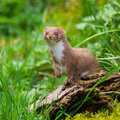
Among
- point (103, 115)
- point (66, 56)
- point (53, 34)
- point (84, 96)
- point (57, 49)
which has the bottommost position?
point (103, 115)

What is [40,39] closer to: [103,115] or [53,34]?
[53,34]

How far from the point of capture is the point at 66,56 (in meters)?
3.38

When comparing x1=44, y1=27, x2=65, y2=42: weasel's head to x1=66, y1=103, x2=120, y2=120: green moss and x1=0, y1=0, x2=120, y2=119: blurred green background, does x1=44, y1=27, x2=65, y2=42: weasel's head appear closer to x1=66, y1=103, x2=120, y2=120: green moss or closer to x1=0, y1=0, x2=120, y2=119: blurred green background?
x1=0, y1=0, x2=120, y2=119: blurred green background

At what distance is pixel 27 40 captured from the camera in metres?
7.48

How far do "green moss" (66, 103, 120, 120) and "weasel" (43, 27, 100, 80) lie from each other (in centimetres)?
68

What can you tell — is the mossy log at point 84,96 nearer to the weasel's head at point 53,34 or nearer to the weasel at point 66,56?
the weasel at point 66,56

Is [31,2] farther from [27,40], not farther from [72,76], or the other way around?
[72,76]

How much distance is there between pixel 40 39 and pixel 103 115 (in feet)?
8.29

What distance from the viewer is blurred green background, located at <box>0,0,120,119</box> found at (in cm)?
326

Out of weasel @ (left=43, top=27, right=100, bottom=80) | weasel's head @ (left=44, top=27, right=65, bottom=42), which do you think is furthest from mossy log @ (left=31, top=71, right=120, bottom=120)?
weasel's head @ (left=44, top=27, right=65, bottom=42)

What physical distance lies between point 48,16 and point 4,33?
191 centimetres

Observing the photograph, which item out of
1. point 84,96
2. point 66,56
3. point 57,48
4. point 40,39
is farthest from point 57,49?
point 40,39

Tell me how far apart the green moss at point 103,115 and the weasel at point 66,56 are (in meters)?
0.68

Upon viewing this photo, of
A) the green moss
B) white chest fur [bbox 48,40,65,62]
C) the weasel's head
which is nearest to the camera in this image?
the green moss
